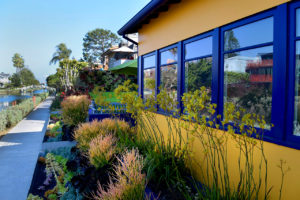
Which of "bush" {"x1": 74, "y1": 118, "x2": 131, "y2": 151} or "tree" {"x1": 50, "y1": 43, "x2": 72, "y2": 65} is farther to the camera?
"tree" {"x1": 50, "y1": 43, "x2": 72, "y2": 65}

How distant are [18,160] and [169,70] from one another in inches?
180

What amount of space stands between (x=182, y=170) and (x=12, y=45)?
72.0 meters

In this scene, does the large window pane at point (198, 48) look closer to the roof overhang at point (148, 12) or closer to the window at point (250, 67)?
the window at point (250, 67)

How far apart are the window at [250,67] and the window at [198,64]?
0.47 meters

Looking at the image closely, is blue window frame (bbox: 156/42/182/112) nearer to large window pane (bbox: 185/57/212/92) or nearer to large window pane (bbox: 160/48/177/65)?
large window pane (bbox: 160/48/177/65)

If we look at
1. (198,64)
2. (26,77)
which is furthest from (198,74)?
(26,77)

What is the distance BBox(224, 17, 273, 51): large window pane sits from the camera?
2798 millimetres

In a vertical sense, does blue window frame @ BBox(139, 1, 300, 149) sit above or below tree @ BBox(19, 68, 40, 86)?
below

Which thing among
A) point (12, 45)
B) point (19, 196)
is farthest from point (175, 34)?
point (12, 45)

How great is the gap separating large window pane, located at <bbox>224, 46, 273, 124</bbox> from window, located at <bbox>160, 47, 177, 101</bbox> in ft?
Answer: 5.36

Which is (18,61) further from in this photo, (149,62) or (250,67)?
(250,67)

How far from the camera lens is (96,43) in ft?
147

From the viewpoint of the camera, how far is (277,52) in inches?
101

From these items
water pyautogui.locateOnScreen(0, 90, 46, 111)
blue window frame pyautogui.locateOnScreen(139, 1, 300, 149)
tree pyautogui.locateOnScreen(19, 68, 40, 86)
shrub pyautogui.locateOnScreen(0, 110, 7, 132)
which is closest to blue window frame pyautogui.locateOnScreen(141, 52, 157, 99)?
blue window frame pyautogui.locateOnScreen(139, 1, 300, 149)
